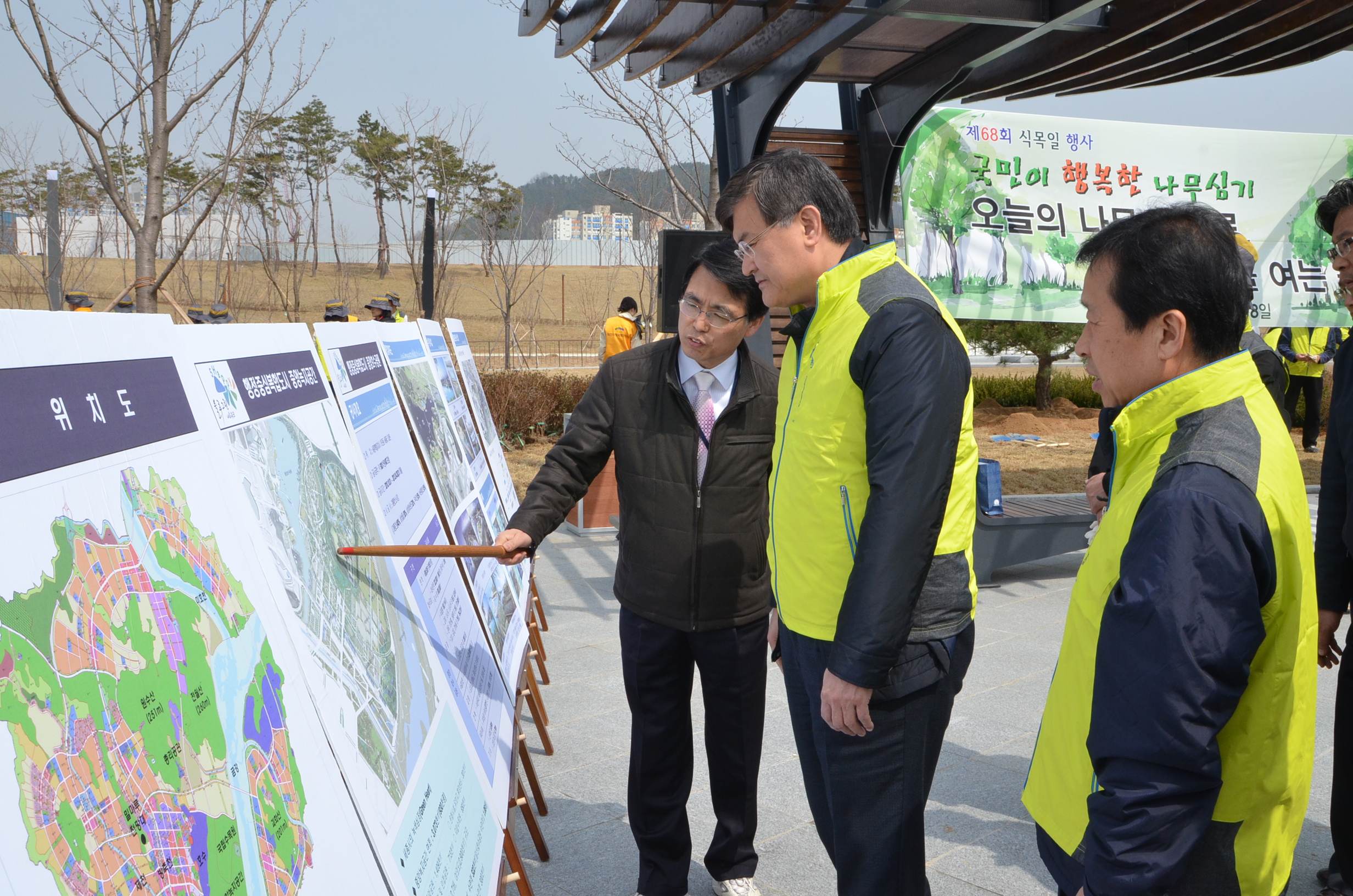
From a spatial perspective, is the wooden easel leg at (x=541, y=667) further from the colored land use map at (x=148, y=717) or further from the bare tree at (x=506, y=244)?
the bare tree at (x=506, y=244)

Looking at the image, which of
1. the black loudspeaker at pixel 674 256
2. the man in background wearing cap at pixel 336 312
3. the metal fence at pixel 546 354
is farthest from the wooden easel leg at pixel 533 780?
the metal fence at pixel 546 354

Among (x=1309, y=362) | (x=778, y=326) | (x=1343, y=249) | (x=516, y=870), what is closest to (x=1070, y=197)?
(x=778, y=326)

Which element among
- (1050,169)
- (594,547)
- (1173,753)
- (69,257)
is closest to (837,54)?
(1050,169)

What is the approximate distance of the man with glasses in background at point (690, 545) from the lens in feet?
8.33

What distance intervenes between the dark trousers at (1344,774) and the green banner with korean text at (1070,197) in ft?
15.4

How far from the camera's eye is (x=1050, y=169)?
7301 millimetres

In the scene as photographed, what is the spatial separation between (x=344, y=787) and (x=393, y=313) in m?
12.2

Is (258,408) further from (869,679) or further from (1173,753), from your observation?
(1173,753)

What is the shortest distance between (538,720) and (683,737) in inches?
39.4

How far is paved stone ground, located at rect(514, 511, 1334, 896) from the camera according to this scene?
2805 millimetres

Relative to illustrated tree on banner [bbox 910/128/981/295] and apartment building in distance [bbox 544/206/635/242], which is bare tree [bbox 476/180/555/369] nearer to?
apartment building in distance [bbox 544/206/635/242]

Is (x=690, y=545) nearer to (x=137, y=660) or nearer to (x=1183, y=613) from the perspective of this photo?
(x=1183, y=613)

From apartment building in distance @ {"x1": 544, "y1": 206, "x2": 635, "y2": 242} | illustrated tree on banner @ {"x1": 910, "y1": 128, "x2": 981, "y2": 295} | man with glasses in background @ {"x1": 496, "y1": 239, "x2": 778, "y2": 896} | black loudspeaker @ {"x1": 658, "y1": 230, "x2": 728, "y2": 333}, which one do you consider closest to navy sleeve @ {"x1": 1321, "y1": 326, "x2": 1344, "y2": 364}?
illustrated tree on banner @ {"x1": 910, "y1": 128, "x2": 981, "y2": 295}

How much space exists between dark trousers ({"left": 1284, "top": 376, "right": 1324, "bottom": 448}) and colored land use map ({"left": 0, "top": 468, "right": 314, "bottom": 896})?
13263 millimetres
